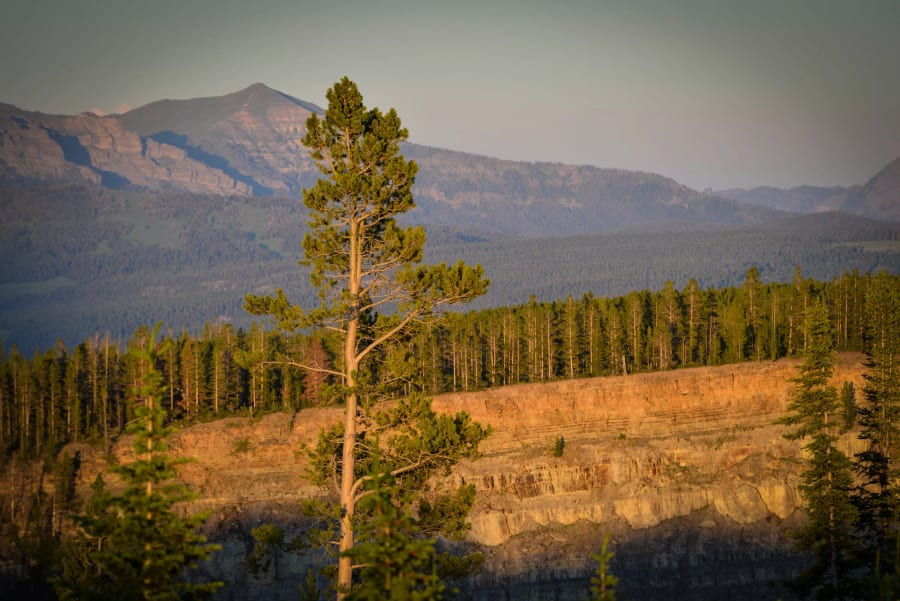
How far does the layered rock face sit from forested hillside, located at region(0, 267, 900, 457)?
272 inches

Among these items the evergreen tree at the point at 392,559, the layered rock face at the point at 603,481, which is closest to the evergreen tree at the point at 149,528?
the evergreen tree at the point at 392,559

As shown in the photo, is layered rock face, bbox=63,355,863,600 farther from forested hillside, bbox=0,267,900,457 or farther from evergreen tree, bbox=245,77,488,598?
evergreen tree, bbox=245,77,488,598

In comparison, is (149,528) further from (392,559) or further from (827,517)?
(827,517)

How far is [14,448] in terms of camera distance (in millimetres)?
106625

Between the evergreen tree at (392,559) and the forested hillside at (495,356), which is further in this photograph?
the forested hillside at (495,356)

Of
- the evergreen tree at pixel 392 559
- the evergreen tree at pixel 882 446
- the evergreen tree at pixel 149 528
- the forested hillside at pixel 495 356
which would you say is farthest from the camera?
the forested hillside at pixel 495 356

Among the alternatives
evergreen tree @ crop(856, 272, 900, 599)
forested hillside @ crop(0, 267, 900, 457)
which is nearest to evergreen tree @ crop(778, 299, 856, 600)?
evergreen tree @ crop(856, 272, 900, 599)

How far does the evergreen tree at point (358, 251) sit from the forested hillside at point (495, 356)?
72.6 metres

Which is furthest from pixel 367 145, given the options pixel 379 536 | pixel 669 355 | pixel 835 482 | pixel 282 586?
pixel 669 355

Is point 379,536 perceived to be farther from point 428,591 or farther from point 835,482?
point 835,482

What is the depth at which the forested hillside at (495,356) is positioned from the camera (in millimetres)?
105938

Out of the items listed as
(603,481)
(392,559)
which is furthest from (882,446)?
(603,481)

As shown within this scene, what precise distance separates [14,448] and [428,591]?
302 feet

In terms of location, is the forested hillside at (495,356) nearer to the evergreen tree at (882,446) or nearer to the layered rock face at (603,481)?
the layered rock face at (603,481)
